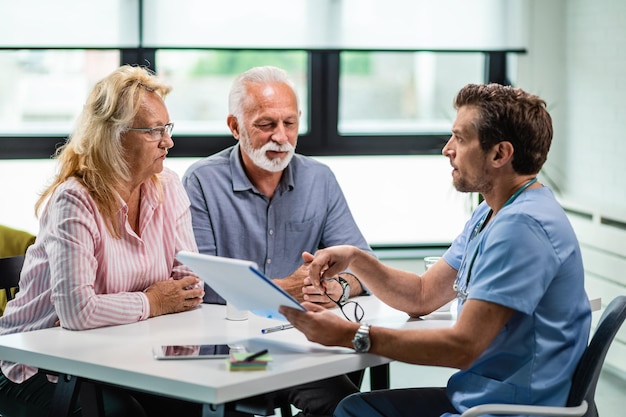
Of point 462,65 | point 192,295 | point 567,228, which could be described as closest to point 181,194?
point 192,295

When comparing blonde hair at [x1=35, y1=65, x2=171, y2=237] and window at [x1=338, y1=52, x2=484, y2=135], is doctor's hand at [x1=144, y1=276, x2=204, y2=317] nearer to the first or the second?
blonde hair at [x1=35, y1=65, x2=171, y2=237]

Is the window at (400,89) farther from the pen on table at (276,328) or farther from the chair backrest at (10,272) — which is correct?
the pen on table at (276,328)

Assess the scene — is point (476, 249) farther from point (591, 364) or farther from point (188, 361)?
point (188, 361)

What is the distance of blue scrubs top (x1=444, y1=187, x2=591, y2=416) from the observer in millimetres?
1990

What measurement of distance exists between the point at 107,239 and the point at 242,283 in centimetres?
57

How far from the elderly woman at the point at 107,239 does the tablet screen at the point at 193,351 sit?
31cm

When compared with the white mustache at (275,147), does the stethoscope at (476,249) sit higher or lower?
lower

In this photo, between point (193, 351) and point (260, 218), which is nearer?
point (193, 351)

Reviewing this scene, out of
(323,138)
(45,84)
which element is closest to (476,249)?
(323,138)

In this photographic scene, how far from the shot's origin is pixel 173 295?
251 cm

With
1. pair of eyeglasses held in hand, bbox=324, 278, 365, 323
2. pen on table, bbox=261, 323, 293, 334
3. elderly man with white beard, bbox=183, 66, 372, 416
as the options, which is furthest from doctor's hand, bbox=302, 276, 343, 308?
elderly man with white beard, bbox=183, 66, 372, 416

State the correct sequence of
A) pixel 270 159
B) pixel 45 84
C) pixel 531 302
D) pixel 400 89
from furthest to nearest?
pixel 400 89 → pixel 45 84 → pixel 270 159 → pixel 531 302

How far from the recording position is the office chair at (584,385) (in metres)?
2.02

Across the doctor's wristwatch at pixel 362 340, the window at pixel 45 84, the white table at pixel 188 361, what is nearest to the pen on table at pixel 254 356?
the white table at pixel 188 361
